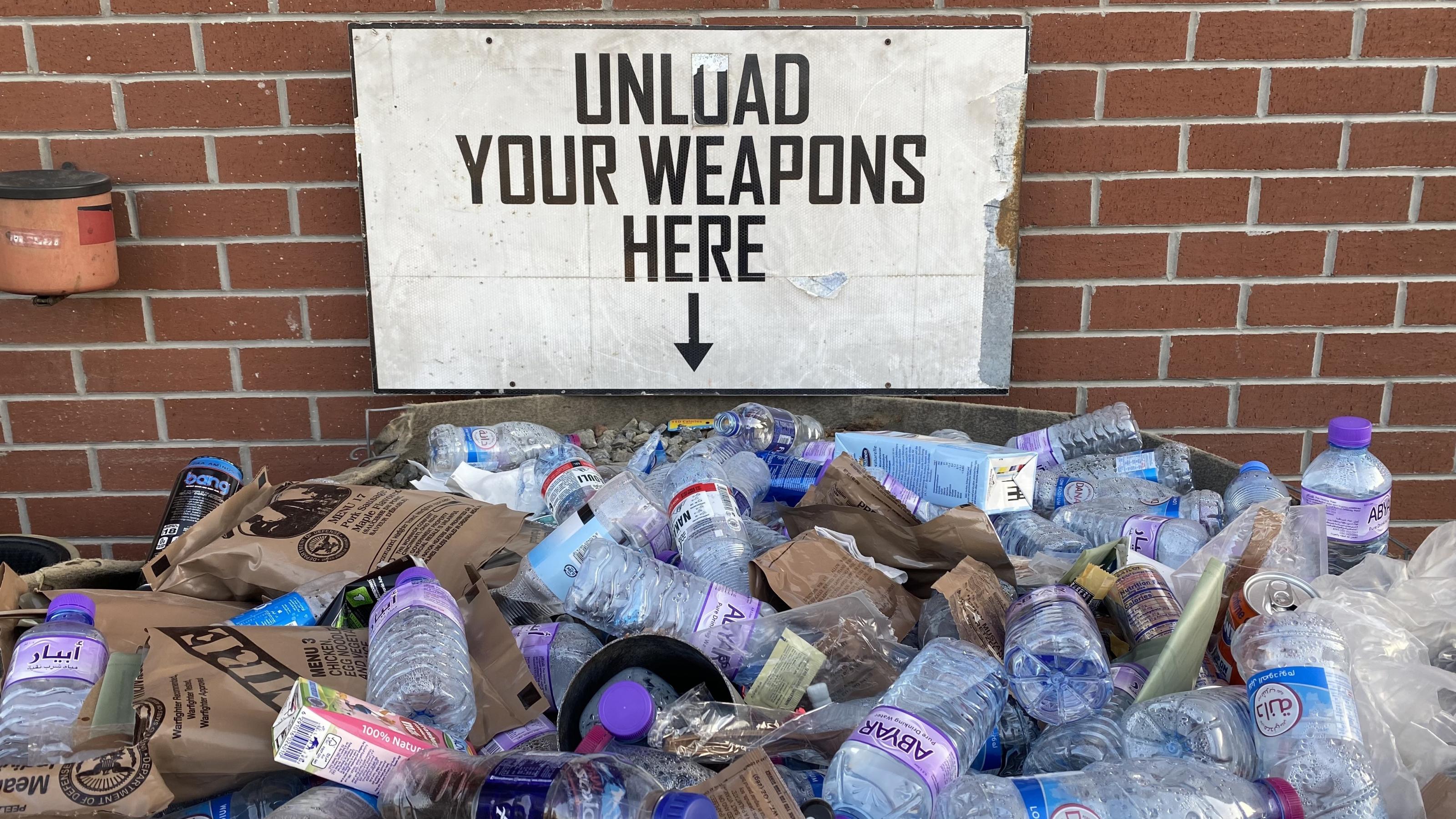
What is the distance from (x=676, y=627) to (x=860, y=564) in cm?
30

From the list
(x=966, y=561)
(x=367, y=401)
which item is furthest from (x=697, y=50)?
(x=966, y=561)

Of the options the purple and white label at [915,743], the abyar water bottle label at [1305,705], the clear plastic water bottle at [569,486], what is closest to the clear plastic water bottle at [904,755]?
the purple and white label at [915,743]

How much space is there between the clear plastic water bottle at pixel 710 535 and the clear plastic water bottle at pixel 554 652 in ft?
0.79

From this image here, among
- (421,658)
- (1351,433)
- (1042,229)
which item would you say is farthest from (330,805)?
(1042,229)

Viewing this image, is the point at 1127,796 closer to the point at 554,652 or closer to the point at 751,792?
the point at 751,792

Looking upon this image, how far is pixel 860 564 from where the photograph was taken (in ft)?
5.23

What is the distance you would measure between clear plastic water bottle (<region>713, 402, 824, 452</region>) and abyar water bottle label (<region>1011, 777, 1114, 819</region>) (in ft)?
4.09

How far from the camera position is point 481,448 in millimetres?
2293

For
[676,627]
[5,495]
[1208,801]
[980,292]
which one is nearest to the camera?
[1208,801]

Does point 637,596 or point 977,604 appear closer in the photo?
point 977,604

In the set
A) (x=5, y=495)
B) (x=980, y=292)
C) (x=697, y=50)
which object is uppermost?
(x=697, y=50)

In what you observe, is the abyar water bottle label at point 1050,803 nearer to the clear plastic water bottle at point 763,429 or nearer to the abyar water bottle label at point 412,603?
the abyar water bottle label at point 412,603

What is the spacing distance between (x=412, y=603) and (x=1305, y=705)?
109cm

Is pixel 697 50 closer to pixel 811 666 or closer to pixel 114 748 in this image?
pixel 811 666
